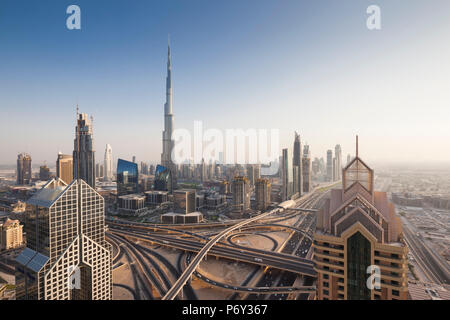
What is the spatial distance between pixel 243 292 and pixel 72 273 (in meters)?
15.2

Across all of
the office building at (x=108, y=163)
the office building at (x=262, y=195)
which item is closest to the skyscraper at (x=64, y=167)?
the office building at (x=262, y=195)

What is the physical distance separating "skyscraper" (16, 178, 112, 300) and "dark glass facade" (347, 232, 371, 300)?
16.5 metres

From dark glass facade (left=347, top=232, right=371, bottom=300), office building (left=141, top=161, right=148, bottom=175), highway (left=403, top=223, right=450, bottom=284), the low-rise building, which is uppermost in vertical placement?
office building (left=141, top=161, right=148, bottom=175)

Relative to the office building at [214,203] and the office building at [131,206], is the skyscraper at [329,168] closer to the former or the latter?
the office building at [214,203]

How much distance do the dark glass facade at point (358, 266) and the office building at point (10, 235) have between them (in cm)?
4509

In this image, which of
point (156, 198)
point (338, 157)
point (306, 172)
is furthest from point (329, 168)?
point (156, 198)

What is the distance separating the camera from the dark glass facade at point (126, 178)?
67562mm

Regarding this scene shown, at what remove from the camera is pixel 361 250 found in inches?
509

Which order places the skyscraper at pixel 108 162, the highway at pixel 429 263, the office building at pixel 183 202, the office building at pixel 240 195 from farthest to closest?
the skyscraper at pixel 108 162
the office building at pixel 240 195
the office building at pixel 183 202
the highway at pixel 429 263

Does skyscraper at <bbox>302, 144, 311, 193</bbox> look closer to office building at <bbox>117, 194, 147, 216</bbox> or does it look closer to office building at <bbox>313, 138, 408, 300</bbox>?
office building at <bbox>117, 194, 147, 216</bbox>

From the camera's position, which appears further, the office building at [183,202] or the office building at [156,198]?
the office building at [156,198]

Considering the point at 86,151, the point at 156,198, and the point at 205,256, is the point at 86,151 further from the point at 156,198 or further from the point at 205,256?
the point at 205,256

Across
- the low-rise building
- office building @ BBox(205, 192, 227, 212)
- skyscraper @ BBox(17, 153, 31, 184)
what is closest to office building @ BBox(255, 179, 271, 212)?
office building @ BBox(205, 192, 227, 212)

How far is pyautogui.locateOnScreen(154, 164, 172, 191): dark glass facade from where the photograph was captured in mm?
72750
